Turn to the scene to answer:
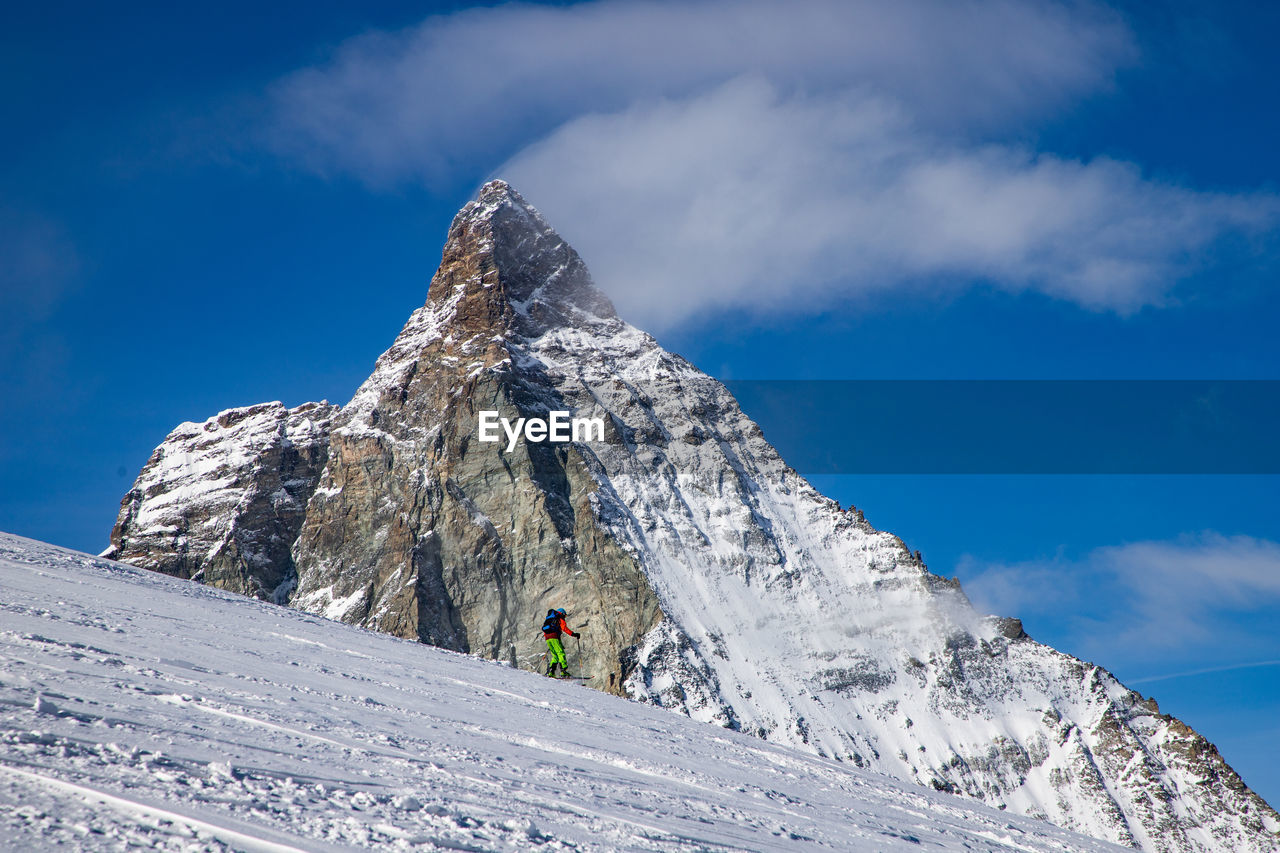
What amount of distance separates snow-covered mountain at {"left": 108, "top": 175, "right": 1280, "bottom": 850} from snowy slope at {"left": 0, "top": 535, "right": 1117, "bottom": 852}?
122 metres

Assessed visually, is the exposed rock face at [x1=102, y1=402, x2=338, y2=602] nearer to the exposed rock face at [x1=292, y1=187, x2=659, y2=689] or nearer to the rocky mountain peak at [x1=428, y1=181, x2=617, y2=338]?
the exposed rock face at [x1=292, y1=187, x2=659, y2=689]

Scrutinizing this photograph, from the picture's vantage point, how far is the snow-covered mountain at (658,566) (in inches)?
5669

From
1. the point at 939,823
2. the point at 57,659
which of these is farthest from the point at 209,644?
the point at 939,823

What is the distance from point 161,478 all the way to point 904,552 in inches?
5396

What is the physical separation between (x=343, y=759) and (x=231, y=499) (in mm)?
171785

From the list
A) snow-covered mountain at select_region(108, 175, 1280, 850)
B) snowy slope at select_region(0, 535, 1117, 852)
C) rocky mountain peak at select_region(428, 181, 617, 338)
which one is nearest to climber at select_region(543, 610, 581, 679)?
snowy slope at select_region(0, 535, 1117, 852)

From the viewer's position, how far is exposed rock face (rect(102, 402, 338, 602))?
516 feet

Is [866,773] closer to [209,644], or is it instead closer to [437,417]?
[209,644]

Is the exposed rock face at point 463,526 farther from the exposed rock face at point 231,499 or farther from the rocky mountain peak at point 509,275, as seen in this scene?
the exposed rock face at point 231,499

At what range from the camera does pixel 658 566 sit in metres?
155

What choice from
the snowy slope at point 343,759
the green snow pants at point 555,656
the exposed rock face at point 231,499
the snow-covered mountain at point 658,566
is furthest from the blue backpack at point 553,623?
the exposed rock face at point 231,499

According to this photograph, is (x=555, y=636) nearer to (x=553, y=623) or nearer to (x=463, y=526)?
(x=553, y=623)

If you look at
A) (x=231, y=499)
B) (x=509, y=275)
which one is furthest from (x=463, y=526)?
(x=509, y=275)

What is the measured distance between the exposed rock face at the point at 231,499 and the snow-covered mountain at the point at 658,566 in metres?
0.88
